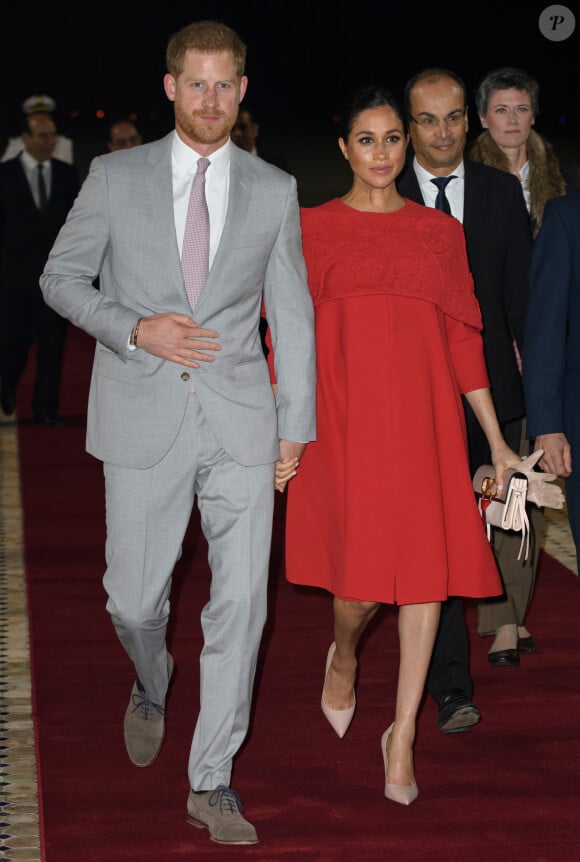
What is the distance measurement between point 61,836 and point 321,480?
3.42ft

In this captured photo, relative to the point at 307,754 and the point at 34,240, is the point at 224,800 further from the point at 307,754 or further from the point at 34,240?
the point at 34,240

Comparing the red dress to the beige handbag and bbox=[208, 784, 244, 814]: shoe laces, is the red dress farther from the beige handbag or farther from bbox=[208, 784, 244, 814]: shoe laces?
bbox=[208, 784, 244, 814]: shoe laces

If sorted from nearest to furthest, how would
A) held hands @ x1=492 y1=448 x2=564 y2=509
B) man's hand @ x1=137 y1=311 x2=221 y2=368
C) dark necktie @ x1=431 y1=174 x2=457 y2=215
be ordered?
1. man's hand @ x1=137 y1=311 x2=221 y2=368
2. held hands @ x1=492 y1=448 x2=564 y2=509
3. dark necktie @ x1=431 y1=174 x2=457 y2=215

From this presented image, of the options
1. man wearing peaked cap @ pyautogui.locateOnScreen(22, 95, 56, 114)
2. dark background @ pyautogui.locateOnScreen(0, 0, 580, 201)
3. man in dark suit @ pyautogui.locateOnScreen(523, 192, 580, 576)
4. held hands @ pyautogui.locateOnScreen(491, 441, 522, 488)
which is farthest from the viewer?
dark background @ pyautogui.locateOnScreen(0, 0, 580, 201)

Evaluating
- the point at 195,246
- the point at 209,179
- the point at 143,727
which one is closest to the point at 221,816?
the point at 143,727

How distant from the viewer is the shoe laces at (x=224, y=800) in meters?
3.42

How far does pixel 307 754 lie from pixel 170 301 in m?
1.29

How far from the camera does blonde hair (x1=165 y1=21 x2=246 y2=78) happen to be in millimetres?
3330

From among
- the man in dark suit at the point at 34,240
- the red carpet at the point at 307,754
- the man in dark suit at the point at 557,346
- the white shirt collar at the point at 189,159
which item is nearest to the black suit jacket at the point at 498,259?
the man in dark suit at the point at 557,346

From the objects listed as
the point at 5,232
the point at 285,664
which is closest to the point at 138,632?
the point at 285,664

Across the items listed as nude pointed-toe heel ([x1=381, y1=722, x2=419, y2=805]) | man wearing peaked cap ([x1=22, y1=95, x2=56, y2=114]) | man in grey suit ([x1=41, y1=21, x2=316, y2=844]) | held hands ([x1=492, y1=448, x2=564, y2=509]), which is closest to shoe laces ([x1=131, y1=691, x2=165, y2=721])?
man in grey suit ([x1=41, y1=21, x2=316, y2=844])

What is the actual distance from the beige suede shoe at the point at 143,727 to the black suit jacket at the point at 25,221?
595 centimetres

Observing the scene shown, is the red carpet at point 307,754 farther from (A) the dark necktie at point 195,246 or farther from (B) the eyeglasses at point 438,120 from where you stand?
(B) the eyeglasses at point 438,120

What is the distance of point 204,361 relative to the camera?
3352 millimetres
